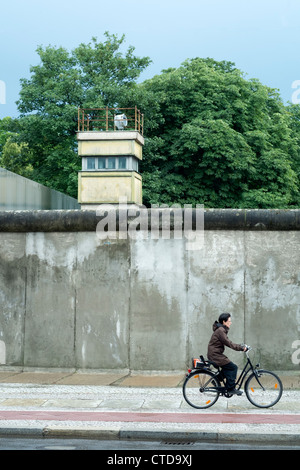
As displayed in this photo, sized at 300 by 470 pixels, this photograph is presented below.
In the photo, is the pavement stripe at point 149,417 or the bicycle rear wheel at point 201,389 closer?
the pavement stripe at point 149,417

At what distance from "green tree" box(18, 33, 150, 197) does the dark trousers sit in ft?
111

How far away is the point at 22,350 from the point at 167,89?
109 ft

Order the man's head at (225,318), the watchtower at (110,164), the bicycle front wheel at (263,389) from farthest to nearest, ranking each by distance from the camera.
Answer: the watchtower at (110,164)
the man's head at (225,318)
the bicycle front wheel at (263,389)

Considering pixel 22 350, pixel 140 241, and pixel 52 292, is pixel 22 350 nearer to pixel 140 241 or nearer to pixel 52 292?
pixel 52 292

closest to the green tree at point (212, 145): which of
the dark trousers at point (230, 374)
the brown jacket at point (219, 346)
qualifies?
the brown jacket at point (219, 346)

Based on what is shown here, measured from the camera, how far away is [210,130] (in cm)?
4138

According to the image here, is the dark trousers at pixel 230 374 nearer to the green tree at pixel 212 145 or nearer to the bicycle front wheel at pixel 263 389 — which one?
the bicycle front wheel at pixel 263 389

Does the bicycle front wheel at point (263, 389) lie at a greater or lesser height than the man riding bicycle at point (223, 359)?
lesser

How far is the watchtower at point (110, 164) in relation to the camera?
40906 millimetres

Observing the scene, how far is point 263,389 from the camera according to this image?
10.7 metres

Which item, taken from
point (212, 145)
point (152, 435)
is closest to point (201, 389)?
point (152, 435)

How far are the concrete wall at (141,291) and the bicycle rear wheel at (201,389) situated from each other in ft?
8.75

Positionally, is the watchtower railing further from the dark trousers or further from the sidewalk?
the dark trousers

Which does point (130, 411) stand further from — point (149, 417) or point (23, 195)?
point (23, 195)
